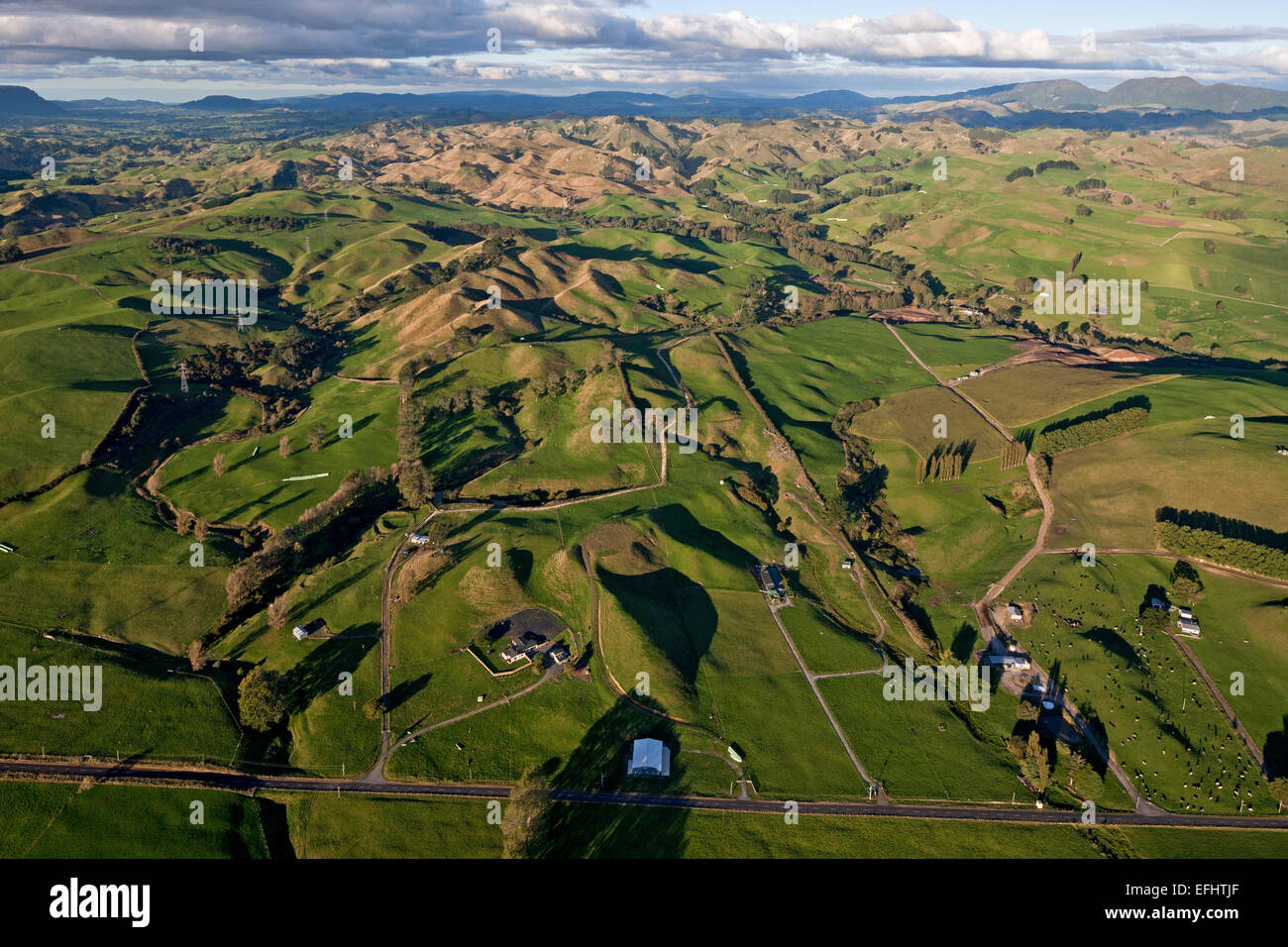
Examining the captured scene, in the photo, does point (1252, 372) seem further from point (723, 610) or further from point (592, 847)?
point (592, 847)

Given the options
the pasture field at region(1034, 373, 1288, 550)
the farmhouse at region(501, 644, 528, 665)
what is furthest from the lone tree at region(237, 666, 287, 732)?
the pasture field at region(1034, 373, 1288, 550)

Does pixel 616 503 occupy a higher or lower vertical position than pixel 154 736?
higher

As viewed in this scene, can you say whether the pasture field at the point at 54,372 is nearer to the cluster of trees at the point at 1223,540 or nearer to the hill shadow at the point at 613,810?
the hill shadow at the point at 613,810

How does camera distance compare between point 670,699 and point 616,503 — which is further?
point 616,503

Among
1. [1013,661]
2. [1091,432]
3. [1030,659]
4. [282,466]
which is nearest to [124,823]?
[282,466]

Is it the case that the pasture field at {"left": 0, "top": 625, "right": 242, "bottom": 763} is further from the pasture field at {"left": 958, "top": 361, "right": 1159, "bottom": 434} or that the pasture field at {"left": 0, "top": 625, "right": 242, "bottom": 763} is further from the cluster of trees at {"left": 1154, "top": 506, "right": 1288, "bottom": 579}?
the pasture field at {"left": 958, "top": 361, "right": 1159, "bottom": 434}

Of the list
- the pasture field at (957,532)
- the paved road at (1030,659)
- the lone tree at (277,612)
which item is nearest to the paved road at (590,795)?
the paved road at (1030,659)
